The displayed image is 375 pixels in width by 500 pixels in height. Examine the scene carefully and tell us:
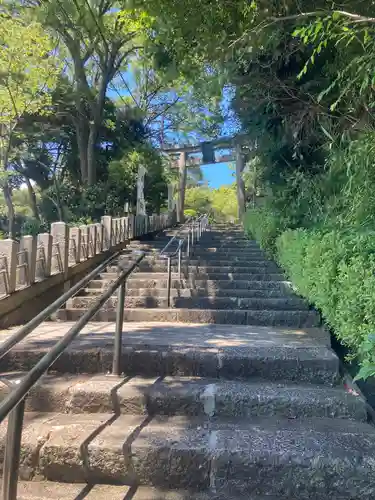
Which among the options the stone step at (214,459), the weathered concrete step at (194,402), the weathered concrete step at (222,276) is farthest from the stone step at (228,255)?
the stone step at (214,459)

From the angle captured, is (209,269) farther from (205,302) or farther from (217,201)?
(217,201)

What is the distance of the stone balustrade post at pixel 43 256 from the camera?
18.6 ft

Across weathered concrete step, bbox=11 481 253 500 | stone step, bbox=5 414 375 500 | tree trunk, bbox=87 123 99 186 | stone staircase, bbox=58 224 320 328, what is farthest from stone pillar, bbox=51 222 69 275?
tree trunk, bbox=87 123 99 186

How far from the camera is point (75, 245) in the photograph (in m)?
7.08

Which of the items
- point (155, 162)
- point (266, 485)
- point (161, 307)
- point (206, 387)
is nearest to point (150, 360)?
point (206, 387)

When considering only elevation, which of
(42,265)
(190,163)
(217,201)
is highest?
(190,163)

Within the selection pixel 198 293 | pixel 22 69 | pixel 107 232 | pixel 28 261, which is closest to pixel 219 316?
pixel 198 293

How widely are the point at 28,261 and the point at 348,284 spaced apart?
3831 millimetres

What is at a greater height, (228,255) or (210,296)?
(228,255)

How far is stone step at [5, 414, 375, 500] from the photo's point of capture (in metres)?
2.10

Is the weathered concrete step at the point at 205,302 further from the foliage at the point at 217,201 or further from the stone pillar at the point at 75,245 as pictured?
the foliage at the point at 217,201

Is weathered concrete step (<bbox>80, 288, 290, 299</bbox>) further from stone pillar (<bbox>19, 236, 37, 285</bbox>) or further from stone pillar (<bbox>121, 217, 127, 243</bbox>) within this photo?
stone pillar (<bbox>121, 217, 127, 243</bbox>)

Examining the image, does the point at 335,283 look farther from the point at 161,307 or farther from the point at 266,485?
the point at 161,307

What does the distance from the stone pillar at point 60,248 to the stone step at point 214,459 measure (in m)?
4.07
